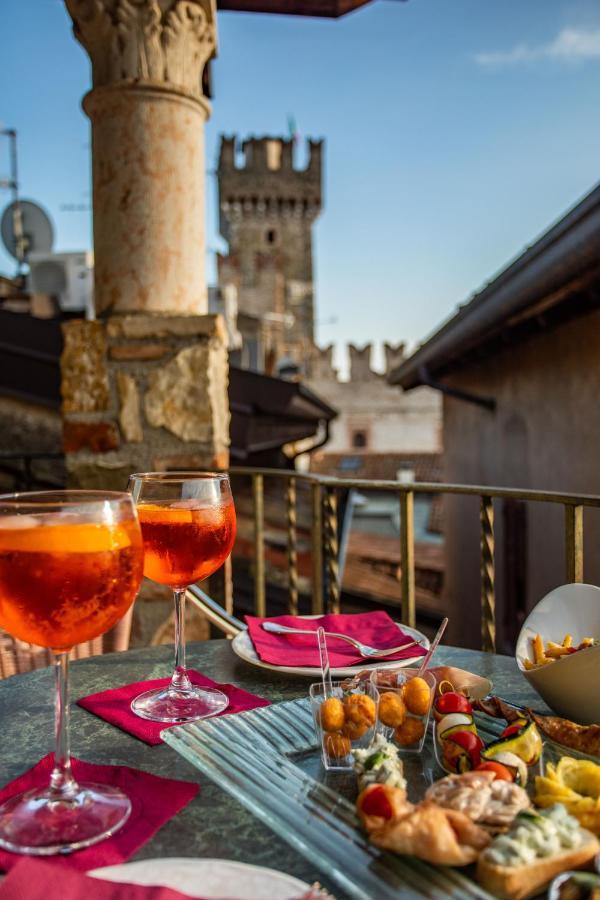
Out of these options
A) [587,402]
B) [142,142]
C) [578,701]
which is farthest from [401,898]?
[587,402]

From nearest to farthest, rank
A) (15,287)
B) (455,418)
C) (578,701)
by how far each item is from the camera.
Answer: (578,701) < (455,418) < (15,287)

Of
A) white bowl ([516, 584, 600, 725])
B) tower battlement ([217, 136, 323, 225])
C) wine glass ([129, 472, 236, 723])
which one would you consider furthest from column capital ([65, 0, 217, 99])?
tower battlement ([217, 136, 323, 225])

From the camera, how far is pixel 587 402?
467 cm

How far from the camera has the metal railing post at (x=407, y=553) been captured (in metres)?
1.89

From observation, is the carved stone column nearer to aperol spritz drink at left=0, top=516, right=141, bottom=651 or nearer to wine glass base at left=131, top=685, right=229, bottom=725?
wine glass base at left=131, top=685, right=229, bottom=725

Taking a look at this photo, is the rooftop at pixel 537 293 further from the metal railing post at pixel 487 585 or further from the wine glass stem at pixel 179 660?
the wine glass stem at pixel 179 660

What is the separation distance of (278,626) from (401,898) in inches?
26.6

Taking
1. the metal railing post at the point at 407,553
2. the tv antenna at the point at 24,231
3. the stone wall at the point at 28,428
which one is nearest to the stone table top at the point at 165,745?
the metal railing post at the point at 407,553

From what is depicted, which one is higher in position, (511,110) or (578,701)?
(511,110)

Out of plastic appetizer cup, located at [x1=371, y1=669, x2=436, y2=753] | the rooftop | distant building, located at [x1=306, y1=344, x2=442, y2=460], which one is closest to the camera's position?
plastic appetizer cup, located at [x1=371, y1=669, x2=436, y2=753]

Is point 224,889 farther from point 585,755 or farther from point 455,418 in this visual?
point 455,418

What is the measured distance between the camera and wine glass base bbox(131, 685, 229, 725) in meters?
0.90

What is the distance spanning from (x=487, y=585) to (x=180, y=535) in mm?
951

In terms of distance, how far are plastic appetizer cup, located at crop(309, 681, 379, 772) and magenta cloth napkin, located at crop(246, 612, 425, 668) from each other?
26cm
